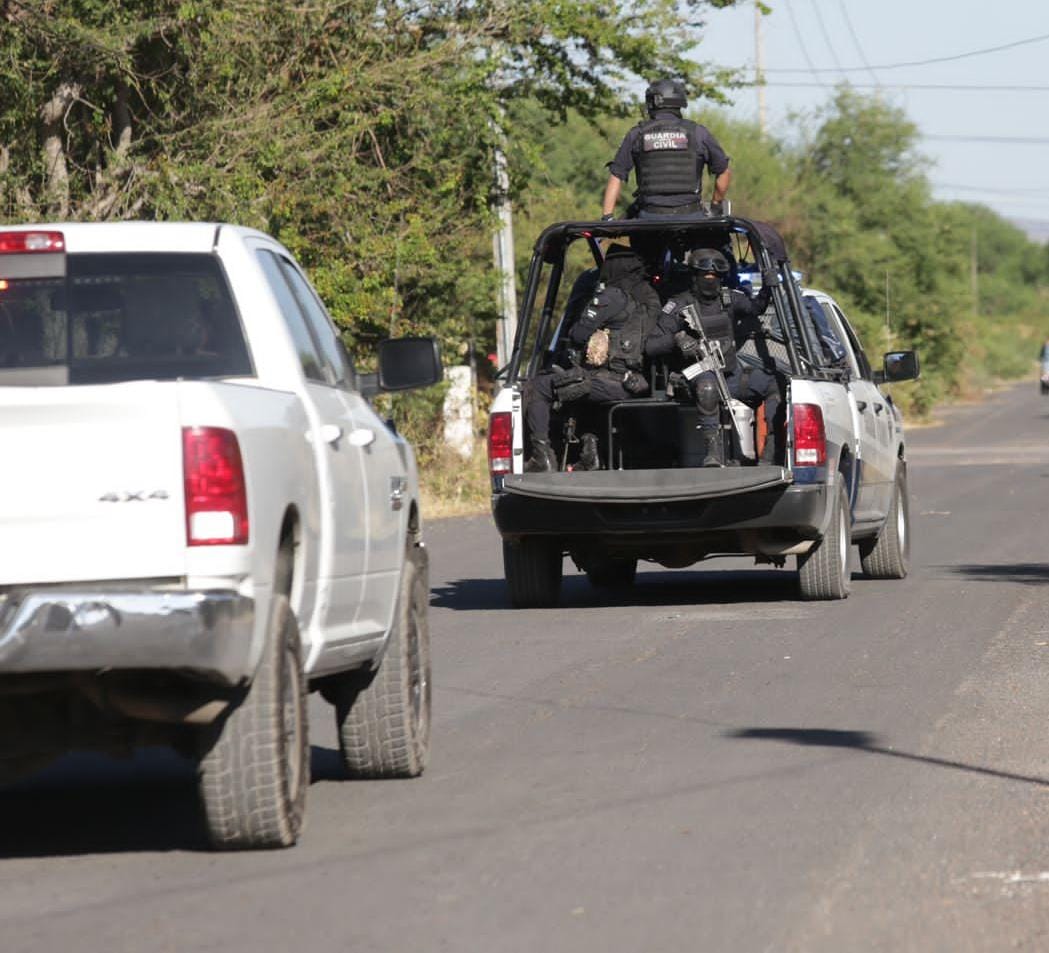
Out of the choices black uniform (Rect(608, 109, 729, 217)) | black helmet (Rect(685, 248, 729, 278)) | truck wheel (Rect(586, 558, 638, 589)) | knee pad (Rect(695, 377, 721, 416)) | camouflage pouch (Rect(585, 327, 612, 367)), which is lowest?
truck wheel (Rect(586, 558, 638, 589))

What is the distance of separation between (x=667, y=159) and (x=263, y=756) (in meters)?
8.87

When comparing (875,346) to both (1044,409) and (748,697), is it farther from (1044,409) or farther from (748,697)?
(748,697)

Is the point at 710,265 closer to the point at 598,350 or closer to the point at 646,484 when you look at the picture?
the point at 598,350

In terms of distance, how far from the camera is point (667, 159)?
14703 mm

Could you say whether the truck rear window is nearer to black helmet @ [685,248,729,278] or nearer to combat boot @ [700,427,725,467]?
combat boot @ [700,427,725,467]

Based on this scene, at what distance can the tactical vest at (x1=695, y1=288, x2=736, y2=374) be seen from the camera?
14070 mm

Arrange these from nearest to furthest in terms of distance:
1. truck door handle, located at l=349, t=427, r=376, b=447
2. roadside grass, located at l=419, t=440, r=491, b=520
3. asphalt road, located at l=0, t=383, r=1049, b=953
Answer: asphalt road, located at l=0, t=383, r=1049, b=953
truck door handle, located at l=349, t=427, r=376, b=447
roadside grass, located at l=419, t=440, r=491, b=520

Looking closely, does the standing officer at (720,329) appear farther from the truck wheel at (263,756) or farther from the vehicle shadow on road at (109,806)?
the truck wheel at (263,756)

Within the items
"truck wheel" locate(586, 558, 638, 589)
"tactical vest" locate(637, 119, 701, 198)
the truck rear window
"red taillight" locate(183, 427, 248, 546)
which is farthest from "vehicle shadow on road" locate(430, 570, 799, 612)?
"red taillight" locate(183, 427, 248, 546)

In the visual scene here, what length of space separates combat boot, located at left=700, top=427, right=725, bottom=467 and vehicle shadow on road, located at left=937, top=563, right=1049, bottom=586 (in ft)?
9.31

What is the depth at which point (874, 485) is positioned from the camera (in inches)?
610

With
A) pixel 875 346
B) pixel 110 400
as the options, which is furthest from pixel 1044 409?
pixel 110 400

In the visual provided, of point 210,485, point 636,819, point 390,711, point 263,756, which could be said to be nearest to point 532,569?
point 390,711

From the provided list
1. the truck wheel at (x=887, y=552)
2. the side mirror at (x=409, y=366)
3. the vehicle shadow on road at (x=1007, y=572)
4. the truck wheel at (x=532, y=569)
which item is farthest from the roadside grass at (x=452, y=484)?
the side mirror at (x=409, y=366)
